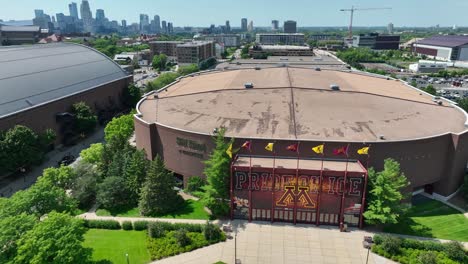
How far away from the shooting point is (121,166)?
45.7 meters

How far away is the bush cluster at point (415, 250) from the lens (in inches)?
1282

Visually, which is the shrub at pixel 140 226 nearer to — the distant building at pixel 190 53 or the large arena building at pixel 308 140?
the large arena building at pixel 308 140

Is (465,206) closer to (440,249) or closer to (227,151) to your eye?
(440,249)

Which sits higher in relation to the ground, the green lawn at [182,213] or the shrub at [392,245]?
the shrub at [392,245]

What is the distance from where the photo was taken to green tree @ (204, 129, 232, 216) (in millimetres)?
38406

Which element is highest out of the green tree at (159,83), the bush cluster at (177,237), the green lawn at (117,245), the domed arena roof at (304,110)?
the domed arena roof at (304,110)

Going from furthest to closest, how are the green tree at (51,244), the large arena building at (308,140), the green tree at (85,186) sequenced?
the green tree at (85,186), the large arena building at (308,140), the green tree at (51,244)

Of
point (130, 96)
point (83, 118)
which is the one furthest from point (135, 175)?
point (130, 96)

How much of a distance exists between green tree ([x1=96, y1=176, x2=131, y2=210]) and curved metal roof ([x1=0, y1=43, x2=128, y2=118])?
83.5 feet

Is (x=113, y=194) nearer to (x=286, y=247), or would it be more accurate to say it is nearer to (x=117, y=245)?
(x=117, y=245)

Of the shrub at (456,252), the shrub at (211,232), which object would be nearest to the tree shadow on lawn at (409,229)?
the shrub at (456,252)

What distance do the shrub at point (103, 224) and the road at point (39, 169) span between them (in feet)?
56.4

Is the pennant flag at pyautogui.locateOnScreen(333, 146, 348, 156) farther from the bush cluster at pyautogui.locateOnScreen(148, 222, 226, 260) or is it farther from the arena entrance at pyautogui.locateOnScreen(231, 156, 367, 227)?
the bush cluster at pyautogui.locateOnScreen(148, 222, 226, 260)

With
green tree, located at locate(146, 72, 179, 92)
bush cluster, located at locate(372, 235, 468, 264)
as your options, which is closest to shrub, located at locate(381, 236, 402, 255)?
bush cluster, located at locate(372, 235, 468, 264)
